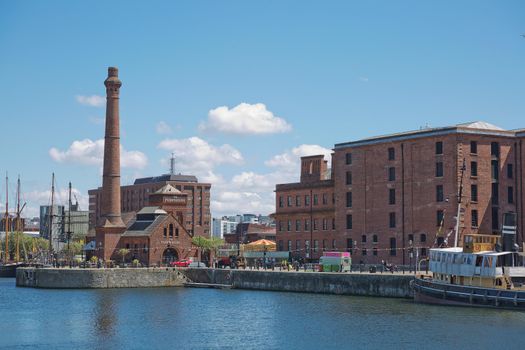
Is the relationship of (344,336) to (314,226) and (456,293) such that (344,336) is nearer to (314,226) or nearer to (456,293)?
(456,293)

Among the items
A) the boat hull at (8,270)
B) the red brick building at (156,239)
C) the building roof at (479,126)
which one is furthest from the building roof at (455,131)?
the boat hull at (8,270)

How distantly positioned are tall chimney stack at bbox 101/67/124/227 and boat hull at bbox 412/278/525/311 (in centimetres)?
5797

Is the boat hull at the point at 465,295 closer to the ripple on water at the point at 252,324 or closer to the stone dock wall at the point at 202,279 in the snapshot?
the ripple on water at the point at 252,324

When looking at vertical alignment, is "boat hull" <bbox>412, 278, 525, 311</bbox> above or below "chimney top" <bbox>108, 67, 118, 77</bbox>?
below

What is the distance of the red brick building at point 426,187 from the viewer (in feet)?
320

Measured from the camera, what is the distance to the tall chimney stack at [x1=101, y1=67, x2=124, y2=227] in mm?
121812

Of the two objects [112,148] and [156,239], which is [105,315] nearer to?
[112,148]

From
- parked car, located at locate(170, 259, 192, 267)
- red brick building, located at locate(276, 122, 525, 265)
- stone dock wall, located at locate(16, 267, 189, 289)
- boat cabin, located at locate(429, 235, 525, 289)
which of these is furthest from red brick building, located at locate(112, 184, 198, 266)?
boat cabin, located at locate(429, 235, 525, 289)

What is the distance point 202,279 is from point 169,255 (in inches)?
672

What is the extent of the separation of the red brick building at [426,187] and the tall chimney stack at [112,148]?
34.9 m

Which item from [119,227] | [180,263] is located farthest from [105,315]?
[119,227]

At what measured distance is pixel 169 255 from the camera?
127 m

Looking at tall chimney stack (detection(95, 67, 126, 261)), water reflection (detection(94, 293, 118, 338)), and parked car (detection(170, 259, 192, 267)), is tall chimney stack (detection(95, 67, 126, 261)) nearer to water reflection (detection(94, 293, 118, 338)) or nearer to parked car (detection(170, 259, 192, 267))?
parked car (detection(170, 259, 192, 267))

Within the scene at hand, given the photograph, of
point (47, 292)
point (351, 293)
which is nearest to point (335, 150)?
point (351, 293)
